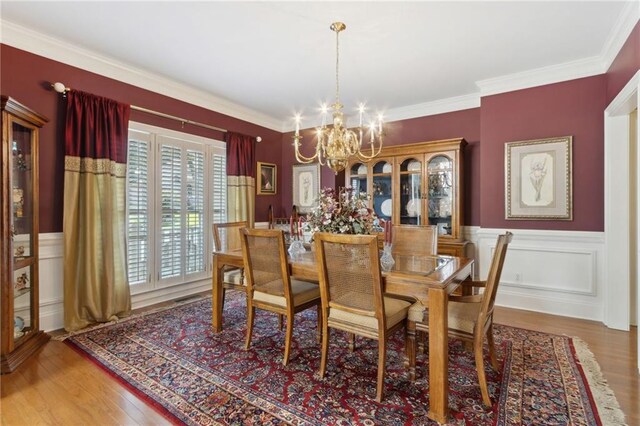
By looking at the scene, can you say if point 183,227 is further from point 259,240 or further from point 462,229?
point 462,229

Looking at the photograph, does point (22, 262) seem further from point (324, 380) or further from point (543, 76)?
point (543, 76)

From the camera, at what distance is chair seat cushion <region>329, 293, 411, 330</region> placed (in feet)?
6.51

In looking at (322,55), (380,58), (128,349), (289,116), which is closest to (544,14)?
(380,58)

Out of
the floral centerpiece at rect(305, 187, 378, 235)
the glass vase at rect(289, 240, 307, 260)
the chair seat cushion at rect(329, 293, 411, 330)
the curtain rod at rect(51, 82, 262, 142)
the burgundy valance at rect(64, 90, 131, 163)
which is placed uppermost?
the curtain rod at rect(51, 82, 262, 142)

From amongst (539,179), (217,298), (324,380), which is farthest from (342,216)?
(539,179)

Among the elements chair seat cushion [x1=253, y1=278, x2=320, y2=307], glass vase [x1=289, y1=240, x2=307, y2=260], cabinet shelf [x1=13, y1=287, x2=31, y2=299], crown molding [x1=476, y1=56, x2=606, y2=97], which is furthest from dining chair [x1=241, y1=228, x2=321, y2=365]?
crown molding [x1=476, y1=56, x2=606, y2=97]

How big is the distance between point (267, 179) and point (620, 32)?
442cm

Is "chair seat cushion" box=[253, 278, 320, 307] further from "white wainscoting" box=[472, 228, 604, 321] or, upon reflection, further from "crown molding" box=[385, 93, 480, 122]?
"crown molding" box=[385, 93, 480, 122]

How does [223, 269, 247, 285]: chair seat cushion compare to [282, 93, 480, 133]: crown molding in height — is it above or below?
below

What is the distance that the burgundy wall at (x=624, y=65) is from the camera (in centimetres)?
237

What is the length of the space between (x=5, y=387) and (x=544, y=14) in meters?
4.61

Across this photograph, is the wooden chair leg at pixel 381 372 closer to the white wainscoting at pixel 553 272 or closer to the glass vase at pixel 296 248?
the glass vase at pixel 296 248

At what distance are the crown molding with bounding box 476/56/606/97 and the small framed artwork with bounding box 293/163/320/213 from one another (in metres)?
2.68

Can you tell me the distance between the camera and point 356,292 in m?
1.99
